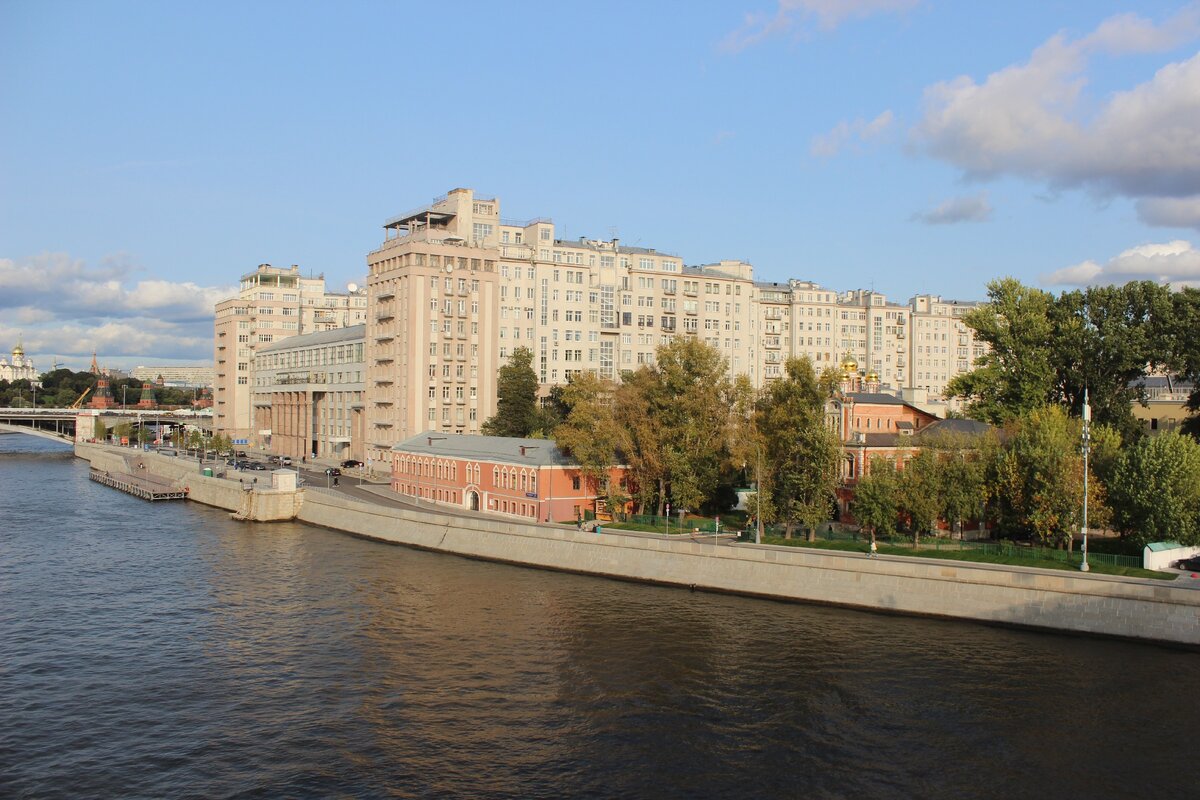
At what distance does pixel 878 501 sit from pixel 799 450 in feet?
21.4

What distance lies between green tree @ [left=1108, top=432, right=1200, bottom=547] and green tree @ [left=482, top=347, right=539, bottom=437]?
58636 millimetres

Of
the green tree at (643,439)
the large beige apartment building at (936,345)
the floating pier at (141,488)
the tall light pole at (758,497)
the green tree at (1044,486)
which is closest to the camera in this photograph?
the green tree at (1044,486)

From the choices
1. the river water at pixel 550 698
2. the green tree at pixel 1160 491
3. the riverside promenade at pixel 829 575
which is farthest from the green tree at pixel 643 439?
the green tree at pixel 1160 491

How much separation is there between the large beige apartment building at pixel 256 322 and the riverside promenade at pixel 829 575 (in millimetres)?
104456

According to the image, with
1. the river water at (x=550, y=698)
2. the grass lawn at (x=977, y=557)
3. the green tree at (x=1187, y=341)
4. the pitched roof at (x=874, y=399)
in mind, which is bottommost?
the river water at (x=550, y=698)

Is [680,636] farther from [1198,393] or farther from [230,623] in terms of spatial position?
[1198,393]

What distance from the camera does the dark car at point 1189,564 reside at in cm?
4997

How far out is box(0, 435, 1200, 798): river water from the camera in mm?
30875

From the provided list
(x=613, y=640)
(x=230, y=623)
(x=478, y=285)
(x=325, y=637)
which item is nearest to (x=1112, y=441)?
(x=613, y=640)

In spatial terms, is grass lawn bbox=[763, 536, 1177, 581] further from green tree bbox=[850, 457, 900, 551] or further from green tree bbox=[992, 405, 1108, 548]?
green tree bbox=[992, 405, 1108, 548]

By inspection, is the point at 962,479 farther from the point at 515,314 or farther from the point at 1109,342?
the point at 515,314

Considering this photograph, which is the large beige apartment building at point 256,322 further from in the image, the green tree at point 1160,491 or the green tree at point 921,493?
the green tree at point 1160,491

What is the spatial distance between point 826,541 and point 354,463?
243 ft

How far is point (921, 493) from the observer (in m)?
58.7
